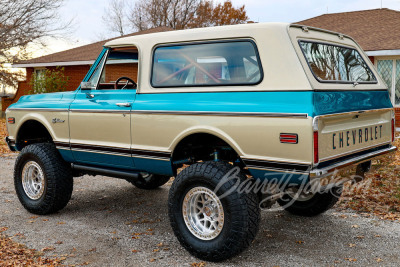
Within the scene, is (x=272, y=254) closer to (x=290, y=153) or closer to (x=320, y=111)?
(x=290, y=153)

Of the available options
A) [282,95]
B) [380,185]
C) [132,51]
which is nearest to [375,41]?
[380,185]

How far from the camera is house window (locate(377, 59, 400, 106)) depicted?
48.0 feet

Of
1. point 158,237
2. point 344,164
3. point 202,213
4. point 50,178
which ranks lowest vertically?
point 158,237

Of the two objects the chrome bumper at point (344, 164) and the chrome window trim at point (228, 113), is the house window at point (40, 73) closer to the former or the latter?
the chrome window trim at point (228, 113)

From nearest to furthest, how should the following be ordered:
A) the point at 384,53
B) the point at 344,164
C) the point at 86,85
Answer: the point at 344,164, the point at 86,85, the point at 384,53

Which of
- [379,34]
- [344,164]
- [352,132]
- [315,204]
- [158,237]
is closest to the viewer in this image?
[344,164]

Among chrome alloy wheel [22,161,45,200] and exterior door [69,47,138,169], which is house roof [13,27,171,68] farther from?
exterior door [69,47,138,169]

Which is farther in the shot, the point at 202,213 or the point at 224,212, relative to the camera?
the point at 202,213

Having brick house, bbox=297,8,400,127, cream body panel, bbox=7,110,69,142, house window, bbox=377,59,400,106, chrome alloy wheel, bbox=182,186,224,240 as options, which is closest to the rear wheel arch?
chrome alloy wheel, bbox=182,186,224,240

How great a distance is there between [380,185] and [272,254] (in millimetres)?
3541

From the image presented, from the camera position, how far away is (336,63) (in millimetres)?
4676

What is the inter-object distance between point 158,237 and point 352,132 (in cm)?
236

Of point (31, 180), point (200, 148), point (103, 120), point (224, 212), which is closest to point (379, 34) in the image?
point (200, 148)

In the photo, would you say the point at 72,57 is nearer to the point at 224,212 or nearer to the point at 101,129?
the point at 101,129
